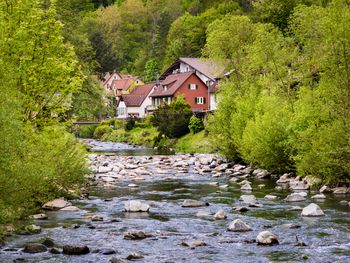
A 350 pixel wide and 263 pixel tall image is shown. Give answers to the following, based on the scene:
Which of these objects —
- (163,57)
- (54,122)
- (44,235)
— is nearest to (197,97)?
(163,57)

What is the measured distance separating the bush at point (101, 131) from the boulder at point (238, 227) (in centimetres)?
7771

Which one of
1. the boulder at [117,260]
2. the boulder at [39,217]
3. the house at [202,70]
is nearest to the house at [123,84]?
the house at [202,70]

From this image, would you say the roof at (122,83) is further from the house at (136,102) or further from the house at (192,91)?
the house at (192,91)

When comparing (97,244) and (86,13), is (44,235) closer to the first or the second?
(97,244)

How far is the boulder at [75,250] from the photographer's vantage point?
56.3 feet

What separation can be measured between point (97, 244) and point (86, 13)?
158951mm

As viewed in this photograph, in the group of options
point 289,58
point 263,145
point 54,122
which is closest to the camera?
point 54,122

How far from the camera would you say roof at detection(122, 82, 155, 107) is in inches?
4628

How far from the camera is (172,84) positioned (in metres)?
102

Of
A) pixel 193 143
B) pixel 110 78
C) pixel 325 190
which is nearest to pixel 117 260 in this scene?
pixel 325 190

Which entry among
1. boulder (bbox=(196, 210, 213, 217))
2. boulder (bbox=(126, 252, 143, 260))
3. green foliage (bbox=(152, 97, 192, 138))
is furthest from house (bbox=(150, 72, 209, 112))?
boulder (bbox=(126, 252, 143, 260))

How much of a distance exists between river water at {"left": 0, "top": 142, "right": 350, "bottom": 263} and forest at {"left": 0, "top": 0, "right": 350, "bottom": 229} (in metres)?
1.65

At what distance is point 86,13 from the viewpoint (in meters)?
170

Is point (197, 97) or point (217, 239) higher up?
point (197, 97)
